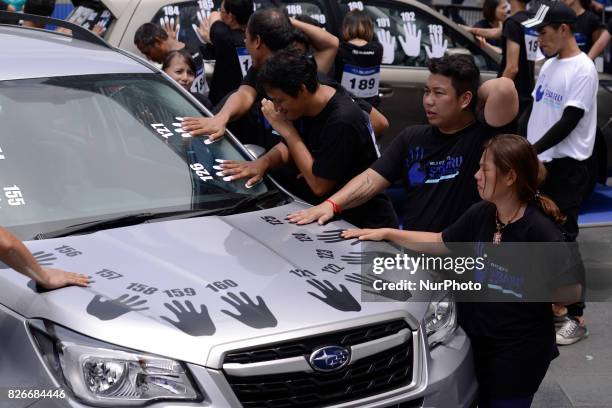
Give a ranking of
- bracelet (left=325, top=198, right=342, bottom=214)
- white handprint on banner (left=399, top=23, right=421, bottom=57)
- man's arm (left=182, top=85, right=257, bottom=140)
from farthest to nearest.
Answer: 1. white handprint on banner (left=399, top=23, right=421, bottom=57)
2. man's arm (left=182, top=85, right=257, bottom=140)
3. bracelet (left=325, top=198, right=342, bottom=214)

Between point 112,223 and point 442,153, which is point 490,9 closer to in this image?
point 442,153

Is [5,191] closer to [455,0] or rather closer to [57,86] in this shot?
[57,86]

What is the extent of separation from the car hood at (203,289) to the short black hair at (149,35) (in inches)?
115

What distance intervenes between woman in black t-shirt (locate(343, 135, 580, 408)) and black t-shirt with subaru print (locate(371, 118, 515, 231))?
380 mm

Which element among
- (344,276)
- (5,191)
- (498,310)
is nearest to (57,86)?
(5,191)

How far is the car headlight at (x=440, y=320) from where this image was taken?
13.5 feet

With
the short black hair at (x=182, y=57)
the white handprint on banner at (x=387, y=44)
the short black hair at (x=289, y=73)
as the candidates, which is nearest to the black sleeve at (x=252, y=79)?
the short black hair at (x=182, y=57)

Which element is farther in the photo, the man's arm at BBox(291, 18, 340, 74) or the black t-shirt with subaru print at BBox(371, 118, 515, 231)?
the man's arm at BBox(291, 18, 340, 74)

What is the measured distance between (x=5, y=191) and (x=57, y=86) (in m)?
0.73

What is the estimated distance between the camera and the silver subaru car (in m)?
3.48

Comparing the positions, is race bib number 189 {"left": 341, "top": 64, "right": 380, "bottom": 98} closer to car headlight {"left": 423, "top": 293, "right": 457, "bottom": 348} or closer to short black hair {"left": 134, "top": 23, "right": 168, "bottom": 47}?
short black hair {"left": 134, "top": 23, "right": 168, "bottom": 47}

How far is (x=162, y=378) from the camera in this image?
3.47m

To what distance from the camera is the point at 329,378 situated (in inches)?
145

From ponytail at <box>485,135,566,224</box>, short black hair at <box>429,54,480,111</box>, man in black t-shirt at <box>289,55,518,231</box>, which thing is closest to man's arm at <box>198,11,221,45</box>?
man in black t-shirt at <box>289,55,518,231</box>
